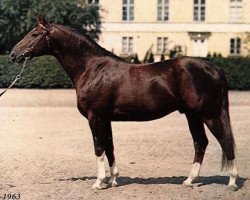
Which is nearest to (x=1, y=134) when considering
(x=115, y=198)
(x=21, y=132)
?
(x=21, y=132)

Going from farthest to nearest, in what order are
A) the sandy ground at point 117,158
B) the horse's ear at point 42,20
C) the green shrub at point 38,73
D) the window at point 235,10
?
the window at point 235,10 → the green shrub at point 38,73 → the horse's ear at point 42,20 → the sandy ground at point 117,158

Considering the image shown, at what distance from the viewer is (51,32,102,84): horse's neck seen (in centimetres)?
758

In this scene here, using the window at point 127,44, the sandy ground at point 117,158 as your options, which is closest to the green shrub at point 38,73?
the sandy ground at point 117,158

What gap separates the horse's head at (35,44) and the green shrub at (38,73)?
22581 mm

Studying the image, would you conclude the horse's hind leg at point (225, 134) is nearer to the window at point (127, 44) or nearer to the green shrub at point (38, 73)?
the green shrub at point (38, 73)

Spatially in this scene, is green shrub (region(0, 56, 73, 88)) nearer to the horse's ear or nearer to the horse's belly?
the horse's ear

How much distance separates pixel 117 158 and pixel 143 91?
9.95 ft

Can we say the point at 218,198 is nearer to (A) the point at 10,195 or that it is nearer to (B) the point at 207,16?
(A) the point at 10,195

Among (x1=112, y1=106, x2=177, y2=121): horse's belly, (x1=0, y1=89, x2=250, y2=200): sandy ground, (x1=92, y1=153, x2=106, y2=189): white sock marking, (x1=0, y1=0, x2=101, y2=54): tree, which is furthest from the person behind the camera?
(x1=0, y1=0, x2=101, y2=54): tree

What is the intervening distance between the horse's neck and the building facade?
4155 centimetres

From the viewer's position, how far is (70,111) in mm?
18547

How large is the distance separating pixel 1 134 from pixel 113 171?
6.07 metres

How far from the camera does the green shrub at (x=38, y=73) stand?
98.7ft


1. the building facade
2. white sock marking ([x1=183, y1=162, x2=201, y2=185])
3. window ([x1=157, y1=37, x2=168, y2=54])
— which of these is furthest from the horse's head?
window ([x1=157, y1=37, x2=168, y2=54])
